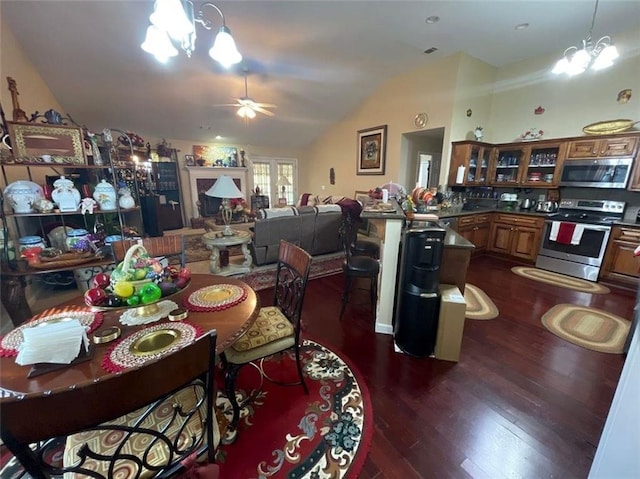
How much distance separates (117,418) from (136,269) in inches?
30.1

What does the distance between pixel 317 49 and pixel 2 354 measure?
188 inches

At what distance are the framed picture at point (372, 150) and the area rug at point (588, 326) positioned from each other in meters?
4.00

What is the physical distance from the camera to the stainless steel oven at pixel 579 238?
333 cm

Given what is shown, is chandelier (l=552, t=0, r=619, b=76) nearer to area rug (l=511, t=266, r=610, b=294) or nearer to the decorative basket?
area rug (l=511, t=266, r=610, b=294)

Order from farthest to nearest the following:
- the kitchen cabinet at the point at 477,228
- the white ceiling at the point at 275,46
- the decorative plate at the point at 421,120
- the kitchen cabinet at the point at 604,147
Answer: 1. the decorative plate at the point at 421,120
2. the kitchen cabinet at the point at 477,228
3. the kitchen cabinet at the point at 604,147
4. the white ceiling at the point at 275,46

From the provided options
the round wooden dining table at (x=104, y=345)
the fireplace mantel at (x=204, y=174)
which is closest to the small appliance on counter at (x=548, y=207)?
the round wooden dining table at (x=104, y=345)

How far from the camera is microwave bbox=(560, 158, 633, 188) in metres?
3.27

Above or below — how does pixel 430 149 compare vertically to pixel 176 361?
above

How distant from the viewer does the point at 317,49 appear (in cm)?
407

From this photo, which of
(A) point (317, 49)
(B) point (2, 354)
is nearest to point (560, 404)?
(B) point (2, 354)

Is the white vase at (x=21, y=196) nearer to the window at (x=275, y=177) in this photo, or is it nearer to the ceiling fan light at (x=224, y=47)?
the ceiling fan light at (x=224, y=47)

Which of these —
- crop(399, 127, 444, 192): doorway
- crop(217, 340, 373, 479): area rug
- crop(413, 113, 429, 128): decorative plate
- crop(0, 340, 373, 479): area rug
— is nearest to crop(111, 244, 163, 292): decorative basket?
crop(0, 340, 373, 479): area rug

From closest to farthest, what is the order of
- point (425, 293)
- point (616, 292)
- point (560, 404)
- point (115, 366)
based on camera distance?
point (115, 366) < point (560, 404) < point (425, 293) < point (616, 292)

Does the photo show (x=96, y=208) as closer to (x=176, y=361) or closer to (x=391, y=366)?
(x=176, y=361)
